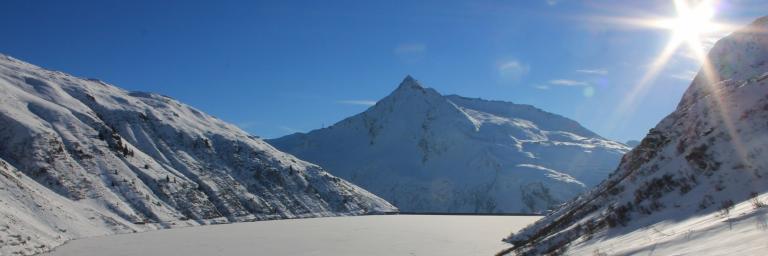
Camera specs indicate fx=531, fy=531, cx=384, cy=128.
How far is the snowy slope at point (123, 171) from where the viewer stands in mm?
78938

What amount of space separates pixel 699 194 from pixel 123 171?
11136 centimetres

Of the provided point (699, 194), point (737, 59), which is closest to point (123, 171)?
point (737, 59)

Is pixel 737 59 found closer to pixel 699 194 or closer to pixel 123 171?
pixel 699 194

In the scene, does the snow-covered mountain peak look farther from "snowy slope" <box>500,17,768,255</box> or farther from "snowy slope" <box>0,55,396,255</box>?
"snowy slope" <box>0,55,396,255</box>

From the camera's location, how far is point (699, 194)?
2339 centimetres

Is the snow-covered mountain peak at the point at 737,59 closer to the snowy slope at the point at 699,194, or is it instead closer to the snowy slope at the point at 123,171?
the snowy slope at the point at 699,194

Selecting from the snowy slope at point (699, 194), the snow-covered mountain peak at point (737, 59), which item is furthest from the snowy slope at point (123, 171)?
the snow-covered mountain peak at point (737, 59)

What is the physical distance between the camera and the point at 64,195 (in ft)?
299

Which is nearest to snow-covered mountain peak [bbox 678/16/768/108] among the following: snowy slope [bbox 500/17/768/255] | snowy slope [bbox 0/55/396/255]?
snowy slope [bbox 500/17/768/255]

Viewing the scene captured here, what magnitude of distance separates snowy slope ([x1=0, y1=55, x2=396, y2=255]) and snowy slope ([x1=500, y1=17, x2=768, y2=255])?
56.9 meters

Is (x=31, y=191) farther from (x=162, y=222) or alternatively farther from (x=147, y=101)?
(x=147, y=101)

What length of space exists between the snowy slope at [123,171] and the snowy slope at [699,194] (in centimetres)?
5692

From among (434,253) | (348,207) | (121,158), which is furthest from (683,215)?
(348,207)

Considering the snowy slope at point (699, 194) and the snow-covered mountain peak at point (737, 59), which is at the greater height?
the snow-covered mountain peak at point (737, 59)
